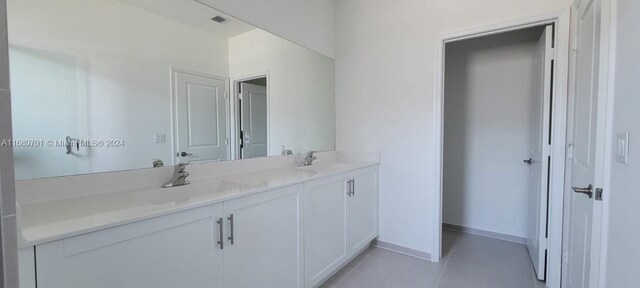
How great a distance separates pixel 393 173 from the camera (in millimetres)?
2639

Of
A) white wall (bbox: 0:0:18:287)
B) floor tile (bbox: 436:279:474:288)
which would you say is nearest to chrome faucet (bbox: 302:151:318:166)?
floor tile (bbox: 436:279:474:288)

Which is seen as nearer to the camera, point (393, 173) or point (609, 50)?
point (609, 50)

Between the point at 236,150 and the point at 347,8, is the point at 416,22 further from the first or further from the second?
the point at 236,150

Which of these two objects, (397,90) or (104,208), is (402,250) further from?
(104,208)

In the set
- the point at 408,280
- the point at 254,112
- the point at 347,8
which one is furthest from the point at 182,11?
the point at 408,280

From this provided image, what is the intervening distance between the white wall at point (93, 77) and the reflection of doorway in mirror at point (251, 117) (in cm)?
43

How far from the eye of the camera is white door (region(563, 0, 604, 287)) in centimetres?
124

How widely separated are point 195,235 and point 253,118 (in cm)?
120

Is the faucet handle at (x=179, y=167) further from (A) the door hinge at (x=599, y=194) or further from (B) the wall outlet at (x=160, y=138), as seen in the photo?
(A) the door hinge at (x=599, y=194)

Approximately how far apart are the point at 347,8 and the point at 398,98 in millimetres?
1146

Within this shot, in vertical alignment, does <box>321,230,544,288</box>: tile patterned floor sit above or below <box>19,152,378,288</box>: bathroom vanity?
below

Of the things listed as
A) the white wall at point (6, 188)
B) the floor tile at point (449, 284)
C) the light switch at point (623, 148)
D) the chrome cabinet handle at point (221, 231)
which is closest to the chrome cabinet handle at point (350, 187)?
the floor tile at point (449, 284)

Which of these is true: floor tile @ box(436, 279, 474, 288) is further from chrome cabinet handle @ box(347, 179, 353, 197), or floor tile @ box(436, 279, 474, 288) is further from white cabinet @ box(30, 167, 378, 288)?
chrome cabinet handle @ box(347, 179, 353, 197)

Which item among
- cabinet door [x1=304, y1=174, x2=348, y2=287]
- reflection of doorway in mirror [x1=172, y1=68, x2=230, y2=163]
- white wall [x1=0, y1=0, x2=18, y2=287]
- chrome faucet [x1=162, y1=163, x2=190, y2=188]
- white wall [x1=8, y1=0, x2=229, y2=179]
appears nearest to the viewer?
white wall [x1=0, y1=0, x2=18, y2=287]
